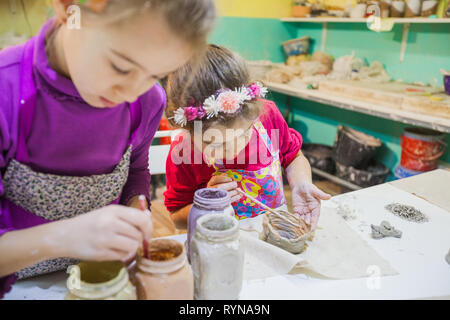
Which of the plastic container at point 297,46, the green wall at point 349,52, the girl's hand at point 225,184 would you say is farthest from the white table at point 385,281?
the plastic container at point 297,46

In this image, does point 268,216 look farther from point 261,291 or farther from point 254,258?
point 261,291

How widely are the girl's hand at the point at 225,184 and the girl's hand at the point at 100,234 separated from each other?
0.64 metres

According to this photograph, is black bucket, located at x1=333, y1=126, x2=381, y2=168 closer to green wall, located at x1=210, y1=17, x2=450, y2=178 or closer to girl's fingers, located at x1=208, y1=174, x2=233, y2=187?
Answer: green wall, located at x1=210, y1=17, x2=450, y2=178

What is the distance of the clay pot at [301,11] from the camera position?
427cm

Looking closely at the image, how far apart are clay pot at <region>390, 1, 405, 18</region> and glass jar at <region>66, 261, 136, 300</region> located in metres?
3.43

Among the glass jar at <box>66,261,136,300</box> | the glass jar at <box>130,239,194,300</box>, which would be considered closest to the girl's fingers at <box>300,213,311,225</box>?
the glass jar at <box>130,239,194,300</box>

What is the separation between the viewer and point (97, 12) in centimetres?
64

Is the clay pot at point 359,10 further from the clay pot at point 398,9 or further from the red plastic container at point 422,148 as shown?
the red plastic container at point 422,148

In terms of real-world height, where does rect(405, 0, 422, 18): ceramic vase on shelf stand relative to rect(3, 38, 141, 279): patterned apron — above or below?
above

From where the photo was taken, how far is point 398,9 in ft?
10.6

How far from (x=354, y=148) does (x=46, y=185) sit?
3.15 meters

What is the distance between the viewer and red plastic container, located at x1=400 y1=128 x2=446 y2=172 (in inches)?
119

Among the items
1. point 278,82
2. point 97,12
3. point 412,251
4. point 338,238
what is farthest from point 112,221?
point 278,82
